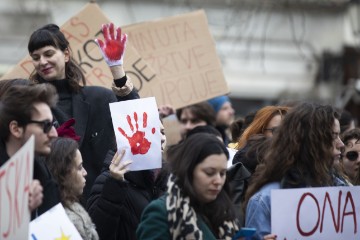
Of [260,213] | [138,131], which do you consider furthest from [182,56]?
[260,213]

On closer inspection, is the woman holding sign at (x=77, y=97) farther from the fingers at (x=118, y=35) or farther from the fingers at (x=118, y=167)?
the fingers at (x=118, y=167)

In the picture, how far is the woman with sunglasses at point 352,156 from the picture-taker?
27.6 ft

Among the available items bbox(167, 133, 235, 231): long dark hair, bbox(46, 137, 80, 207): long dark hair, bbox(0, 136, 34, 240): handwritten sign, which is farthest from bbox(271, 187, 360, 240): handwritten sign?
bbox(0, 136, 34, 240): handwritten sign

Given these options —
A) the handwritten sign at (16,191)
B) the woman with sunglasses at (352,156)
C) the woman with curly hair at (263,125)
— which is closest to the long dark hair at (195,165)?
the handwritten sign at (16,191)

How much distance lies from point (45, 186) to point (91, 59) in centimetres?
298

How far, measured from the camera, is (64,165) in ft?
21.8

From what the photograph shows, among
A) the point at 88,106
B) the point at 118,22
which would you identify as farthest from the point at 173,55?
the point at 118,22

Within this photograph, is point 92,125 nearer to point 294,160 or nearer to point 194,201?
point 294,160

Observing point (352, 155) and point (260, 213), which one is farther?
point (352, 155)

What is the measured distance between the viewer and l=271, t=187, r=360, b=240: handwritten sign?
637 centimetres

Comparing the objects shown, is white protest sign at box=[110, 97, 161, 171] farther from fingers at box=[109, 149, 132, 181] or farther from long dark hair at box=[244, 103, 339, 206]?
long dark hair at box=[244, 103, 339, 206]

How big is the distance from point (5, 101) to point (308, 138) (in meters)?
1.42

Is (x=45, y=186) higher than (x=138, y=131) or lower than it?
lower

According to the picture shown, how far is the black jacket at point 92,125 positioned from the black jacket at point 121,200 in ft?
1.60
